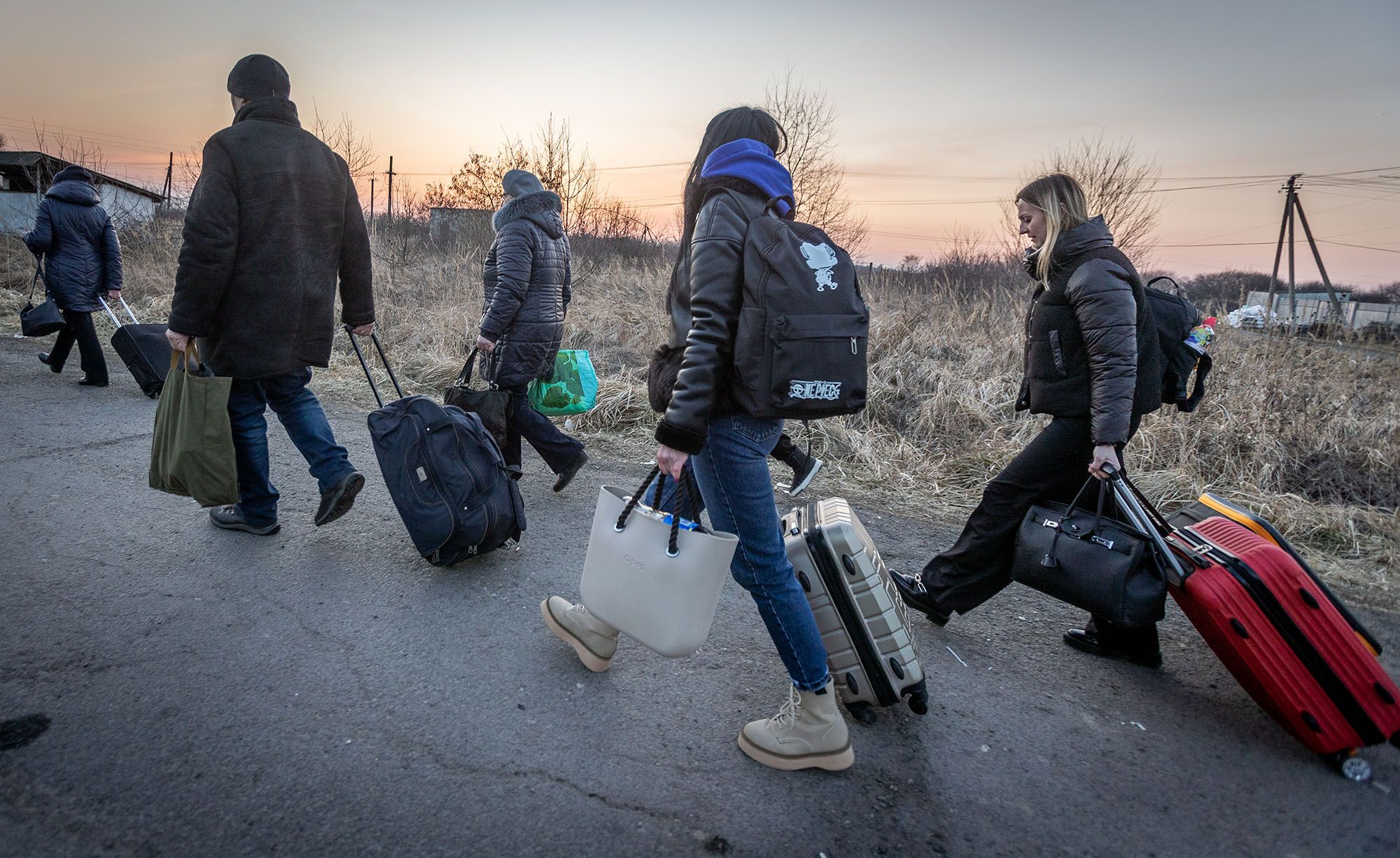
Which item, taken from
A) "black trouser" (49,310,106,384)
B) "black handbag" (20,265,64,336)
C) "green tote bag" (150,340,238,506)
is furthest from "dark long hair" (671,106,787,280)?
"black handbag" (20,265,64,336)

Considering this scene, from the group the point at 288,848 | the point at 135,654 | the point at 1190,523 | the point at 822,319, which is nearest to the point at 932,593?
the point at 1190,523

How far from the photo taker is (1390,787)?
232 centimetres

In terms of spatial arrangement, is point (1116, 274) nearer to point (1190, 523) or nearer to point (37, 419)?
point (1190, 523)

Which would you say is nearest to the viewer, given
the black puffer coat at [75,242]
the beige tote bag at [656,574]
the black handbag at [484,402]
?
the beige tote bag at [656,574]

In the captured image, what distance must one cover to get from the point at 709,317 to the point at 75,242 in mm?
7833

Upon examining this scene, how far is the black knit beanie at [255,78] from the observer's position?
353cm

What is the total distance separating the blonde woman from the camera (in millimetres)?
2730

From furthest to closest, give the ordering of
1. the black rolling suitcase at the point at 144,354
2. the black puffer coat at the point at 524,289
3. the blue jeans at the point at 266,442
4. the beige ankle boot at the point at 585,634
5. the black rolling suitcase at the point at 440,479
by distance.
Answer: the black rolling suitcase at the point at 144,354 → the black puffer coat at the point at 524,289 → the blue jeans at the point at 266,442 → the black rolling suitcase at the point at 440,479 → the beige ankle boot at the point at 585,634

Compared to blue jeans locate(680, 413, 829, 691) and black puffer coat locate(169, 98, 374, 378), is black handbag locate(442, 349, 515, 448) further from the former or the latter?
blue jeans locate(680, 413, 829, 691)

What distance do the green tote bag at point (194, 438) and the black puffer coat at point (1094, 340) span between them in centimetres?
359

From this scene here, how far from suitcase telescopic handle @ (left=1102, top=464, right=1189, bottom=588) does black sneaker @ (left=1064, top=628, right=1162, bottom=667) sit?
1.95 ft

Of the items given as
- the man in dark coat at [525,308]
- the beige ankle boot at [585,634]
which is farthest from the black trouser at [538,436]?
the beige ankle boot at [585,634]

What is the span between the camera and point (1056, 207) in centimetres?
292

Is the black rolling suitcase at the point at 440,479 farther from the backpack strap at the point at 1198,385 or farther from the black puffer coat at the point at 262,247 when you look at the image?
the backpack strap at the point at 1198,385
